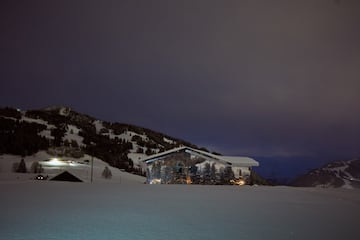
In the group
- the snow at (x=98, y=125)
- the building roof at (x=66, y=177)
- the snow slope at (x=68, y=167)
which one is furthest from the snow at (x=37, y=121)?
the building roof at (x=66, y=177)

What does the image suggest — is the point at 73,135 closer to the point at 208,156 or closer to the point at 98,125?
the point at 98,125

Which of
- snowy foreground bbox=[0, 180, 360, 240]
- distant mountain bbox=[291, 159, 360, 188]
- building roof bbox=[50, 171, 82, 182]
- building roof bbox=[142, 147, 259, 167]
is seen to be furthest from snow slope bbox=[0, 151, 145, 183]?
distant mountain bbox=[291, 159, 360, 188]

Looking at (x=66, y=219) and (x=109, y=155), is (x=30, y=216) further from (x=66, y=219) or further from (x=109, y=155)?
(x=109, y=155)

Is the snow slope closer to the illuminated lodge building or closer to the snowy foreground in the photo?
the illuminated lodge building

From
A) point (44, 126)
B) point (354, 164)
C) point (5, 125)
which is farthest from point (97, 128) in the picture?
point (354, 164)

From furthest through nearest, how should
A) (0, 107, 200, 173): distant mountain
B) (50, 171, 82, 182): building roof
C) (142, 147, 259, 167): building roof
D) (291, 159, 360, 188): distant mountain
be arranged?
(291, 159, 360, 188): distant mountain < (0, 107, 200, 173): distant mountain < (50, 171, 82, 182): building roof < (142, 147, 259, 167): building roof

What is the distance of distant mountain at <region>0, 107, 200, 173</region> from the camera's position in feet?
202

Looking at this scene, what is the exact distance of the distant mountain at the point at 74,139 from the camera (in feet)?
202

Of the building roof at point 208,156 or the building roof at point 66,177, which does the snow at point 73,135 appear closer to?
Result: the building roof at point 66,177

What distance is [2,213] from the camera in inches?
309

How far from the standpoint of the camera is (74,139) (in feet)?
241

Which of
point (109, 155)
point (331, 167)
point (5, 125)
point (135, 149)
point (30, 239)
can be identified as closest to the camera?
point (30, 239)

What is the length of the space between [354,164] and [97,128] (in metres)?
74.5

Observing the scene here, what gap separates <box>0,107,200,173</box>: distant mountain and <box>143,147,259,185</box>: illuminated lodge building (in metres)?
36.4
